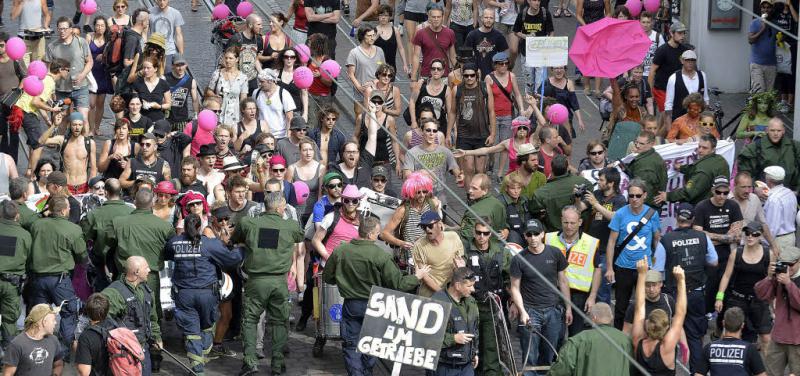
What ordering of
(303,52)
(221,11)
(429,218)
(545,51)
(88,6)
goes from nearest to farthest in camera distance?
(429,218)
(545,51)
(303,52)
(221,11)
(88,6)

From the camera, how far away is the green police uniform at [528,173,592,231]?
17000 mm

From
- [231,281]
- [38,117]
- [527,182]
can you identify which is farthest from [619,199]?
[38,117]

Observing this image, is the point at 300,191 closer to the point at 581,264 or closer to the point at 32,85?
the point at 581,264

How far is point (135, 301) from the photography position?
15.0 meters

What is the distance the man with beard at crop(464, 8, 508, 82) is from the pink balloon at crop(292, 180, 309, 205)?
4578 mm

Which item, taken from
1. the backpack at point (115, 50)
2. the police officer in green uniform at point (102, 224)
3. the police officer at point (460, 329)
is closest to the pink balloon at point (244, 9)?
the backpack at point (115, 50)

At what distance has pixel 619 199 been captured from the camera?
16.7 metres

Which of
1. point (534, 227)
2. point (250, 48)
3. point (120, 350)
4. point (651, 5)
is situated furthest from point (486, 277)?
point (651, 5)

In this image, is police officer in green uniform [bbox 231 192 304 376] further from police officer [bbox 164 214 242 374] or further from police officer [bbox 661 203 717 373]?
police officer [bbox 661 203 717 373]

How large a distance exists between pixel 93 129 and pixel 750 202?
9.13 meters

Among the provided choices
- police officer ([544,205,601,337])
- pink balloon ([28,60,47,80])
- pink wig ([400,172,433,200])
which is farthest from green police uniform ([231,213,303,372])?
pink balloon ([28,60,47,80])

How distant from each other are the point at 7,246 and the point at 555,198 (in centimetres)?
542

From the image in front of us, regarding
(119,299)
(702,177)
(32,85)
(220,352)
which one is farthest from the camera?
(32,85)

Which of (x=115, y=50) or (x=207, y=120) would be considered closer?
(x=207, y=120)
